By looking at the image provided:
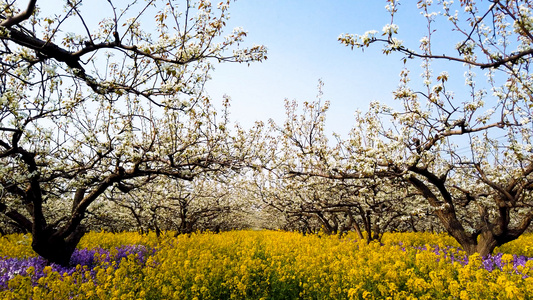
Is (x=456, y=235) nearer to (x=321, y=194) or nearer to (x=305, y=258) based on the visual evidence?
→ (x=305, y=258)

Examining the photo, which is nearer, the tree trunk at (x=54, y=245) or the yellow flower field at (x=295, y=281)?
the yellow flower field at (x=295, y=281)

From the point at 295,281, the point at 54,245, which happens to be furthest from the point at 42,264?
the point at 295,281

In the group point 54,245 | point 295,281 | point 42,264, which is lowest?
point 295,281

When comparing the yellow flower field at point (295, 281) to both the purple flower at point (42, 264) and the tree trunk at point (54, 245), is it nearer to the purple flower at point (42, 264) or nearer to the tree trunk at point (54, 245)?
the purple flower at point (42, 264)

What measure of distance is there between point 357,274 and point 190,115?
302 inches

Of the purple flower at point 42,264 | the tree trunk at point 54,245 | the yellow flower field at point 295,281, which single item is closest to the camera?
the yellow flower field at point 295,281

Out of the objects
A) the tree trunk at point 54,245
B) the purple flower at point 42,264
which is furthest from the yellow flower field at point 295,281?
the tree trunk at point 54,245

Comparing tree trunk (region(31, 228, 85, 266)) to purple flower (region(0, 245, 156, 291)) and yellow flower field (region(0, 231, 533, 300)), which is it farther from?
yellow flower field (region(0, 231, 533, 300))

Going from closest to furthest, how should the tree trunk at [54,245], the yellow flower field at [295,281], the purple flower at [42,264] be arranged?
the yellow flower field at [295,281] < the purple flower at [42,264] < the tree trunk at [54,245]

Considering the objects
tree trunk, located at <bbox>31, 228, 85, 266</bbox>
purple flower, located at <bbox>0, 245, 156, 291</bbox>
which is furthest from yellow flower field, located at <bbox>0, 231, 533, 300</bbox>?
tree trunk, located at <bbox>31, 228, 85, 266</bbox>

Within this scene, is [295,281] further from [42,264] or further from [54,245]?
[42,264]

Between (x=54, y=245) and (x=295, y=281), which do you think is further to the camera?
(x=54, y=245)

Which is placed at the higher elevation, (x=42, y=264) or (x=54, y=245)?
(x=54, y=245)

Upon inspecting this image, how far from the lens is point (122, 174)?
8.92m
